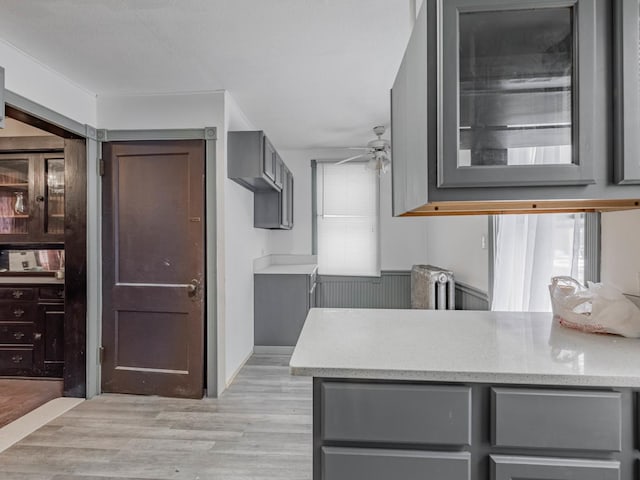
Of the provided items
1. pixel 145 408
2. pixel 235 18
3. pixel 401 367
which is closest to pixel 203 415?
pixel 145 408

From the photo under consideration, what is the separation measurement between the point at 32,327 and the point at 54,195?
1206mm

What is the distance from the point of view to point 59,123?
265 cm

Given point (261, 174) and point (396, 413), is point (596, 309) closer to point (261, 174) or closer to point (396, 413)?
point (396, 413)

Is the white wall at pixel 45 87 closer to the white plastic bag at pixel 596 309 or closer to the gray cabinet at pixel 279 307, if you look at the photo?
the gray cabinet at pixel 279 307

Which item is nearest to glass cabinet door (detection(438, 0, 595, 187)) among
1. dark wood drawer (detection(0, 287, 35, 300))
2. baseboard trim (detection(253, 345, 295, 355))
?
baseboard trim (detection(253, 345, 295, 355))

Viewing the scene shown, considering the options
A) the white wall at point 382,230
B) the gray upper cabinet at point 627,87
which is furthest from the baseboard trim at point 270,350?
the gray upper cabinet at point 627,87

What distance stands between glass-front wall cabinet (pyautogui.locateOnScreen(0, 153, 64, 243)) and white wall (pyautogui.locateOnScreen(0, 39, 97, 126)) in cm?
79

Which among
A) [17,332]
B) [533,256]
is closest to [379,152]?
[533,256]

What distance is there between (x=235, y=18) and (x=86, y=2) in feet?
2.39

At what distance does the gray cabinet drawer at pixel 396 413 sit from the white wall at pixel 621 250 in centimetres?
96

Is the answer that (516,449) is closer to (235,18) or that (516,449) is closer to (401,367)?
(401,367)

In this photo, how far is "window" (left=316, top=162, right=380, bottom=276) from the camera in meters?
5.14

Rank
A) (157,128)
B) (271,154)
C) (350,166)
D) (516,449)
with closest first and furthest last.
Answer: (516,449) < (157,128) < (271,154) < (350,166)

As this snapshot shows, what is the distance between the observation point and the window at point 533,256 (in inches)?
75.9
